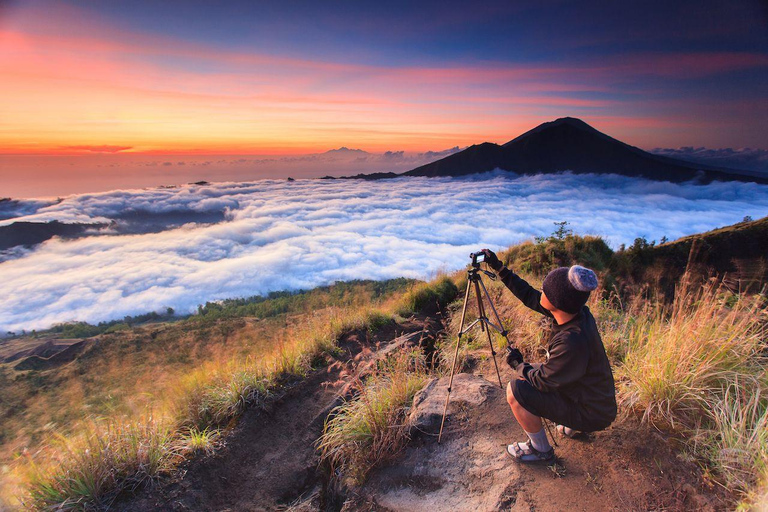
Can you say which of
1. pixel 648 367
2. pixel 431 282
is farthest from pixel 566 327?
pixel 431 282

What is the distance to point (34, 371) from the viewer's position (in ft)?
127

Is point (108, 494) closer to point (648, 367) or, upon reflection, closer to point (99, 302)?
point (648, 367)

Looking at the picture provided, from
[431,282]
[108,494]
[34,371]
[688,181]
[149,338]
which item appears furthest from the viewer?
[688,181]

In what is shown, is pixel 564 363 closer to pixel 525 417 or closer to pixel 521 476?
pixel 525 417

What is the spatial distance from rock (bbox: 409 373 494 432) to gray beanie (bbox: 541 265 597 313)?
2074 millimetres

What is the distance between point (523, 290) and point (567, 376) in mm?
1018

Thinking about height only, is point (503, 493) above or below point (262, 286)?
above

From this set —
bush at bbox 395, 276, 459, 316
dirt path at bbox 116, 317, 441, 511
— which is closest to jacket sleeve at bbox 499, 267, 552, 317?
dirt path at bbox 116, 317, 441, 511

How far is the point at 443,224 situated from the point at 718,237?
17102cm

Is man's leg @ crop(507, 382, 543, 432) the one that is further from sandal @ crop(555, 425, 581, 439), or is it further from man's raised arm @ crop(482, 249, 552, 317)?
man's raised arm @ crop(482, 249, 552, 317)

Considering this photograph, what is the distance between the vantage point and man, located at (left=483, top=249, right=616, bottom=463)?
2.65 m

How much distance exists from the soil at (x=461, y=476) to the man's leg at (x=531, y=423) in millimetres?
212

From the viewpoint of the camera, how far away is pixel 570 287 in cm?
266

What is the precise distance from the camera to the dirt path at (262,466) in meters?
3.80
